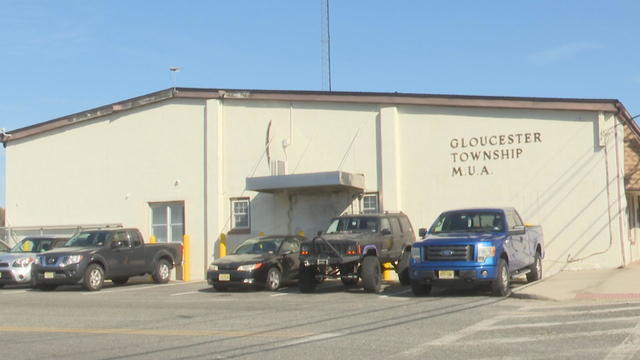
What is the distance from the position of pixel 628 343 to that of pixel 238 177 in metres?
17.9

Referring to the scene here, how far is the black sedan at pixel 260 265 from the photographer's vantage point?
62.5 ft

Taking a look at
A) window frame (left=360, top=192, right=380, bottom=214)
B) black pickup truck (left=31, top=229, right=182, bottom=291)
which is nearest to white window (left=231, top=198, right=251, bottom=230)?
black pickup truck (left=31, top=229, right=182, bottom=291)

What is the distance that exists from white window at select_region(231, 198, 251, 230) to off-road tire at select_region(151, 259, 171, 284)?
2.84 meters

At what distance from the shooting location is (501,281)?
50.8 ft

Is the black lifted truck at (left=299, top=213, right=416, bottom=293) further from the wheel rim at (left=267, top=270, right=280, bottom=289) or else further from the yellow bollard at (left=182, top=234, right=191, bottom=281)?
the yellow bollard at (left=182, top=234, right=191, bottom=281)

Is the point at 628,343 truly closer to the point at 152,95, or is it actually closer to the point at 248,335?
the point at 248,335

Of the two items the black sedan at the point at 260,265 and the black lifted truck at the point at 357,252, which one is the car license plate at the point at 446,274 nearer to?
the black lifted truck at the point at 357,252

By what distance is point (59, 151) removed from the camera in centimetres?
2922

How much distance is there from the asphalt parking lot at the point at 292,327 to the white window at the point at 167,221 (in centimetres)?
897

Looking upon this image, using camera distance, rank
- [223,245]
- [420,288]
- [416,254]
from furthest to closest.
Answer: [223,245]
[420,288]
[416,254]

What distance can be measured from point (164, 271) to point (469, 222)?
1075 centimetres

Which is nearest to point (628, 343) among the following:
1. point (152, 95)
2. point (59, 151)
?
point (152, 95)

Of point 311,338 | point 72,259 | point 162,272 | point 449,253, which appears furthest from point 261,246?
point 311,338

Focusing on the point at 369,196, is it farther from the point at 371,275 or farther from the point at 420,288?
the point at 420,288
